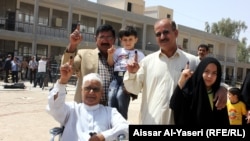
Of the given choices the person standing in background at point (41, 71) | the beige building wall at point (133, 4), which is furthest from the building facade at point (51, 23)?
the person standing in background at point (41, 71)

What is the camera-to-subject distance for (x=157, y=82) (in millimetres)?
3318

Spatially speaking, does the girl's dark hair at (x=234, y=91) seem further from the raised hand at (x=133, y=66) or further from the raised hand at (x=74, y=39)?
the raised hand at (x=74, y=39)

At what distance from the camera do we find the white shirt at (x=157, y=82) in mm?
3248

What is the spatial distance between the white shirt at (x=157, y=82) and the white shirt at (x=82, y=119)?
295 mm

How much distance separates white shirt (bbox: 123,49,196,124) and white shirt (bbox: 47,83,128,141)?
0.30 metres

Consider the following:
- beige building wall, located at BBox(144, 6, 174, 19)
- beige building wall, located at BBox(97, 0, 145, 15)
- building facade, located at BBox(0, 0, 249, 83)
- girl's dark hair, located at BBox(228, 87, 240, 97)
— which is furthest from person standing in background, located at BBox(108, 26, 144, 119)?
beige building wall, located at BBox(144, 6, 174, 19)

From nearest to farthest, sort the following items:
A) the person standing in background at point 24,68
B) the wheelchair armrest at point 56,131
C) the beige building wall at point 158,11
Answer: the wheelchair armrest at point 56,131
the person standing in background at point 24,68
the beige building wall at point 158,11

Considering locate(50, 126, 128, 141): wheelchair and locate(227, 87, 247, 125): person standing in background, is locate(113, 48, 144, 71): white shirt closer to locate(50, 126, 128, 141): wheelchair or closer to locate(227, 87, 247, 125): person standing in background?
locate(50, 126, 128, 141): wheelchair

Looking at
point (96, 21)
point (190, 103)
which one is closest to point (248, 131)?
point (190, 103)

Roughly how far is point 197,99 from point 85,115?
98 cm

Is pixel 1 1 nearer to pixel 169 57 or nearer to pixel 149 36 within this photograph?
pixel 149 36

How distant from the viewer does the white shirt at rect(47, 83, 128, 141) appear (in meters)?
3.07

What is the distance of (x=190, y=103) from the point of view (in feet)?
10.2

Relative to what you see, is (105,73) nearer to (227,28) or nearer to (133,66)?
(133,66)
